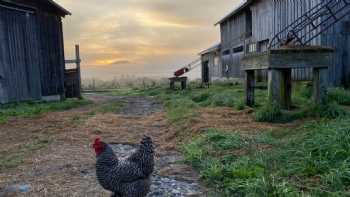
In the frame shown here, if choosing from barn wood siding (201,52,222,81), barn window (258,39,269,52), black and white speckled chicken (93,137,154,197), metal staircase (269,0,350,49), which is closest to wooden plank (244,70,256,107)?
metal staircase (269,0,350,49)

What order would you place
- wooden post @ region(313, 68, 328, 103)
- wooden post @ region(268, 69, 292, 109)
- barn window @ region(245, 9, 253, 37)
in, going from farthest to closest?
barn window @ region(245, 9, 253, 37) < wooden post @ region(268, 69, 292, 109) < wooden post @ region(313, 68, 328, 103)

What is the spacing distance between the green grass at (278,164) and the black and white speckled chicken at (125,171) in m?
1.15

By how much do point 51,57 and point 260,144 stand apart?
14.8 meters

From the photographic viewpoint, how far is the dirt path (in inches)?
182

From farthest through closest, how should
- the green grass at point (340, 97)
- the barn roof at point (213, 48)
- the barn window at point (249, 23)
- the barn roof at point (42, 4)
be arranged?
the barn roof at point (213, 48) < the barn window at point (249, 23) < the barn roof at point (42, 4) < the green grass at point (340, 97)

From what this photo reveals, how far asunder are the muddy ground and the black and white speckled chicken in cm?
68

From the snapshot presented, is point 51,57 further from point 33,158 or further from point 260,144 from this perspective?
point 260,144

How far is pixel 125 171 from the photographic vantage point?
3.70 meters

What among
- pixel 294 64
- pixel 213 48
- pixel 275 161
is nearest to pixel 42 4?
pixel 294 64

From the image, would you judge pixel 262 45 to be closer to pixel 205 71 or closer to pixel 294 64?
pixel 294 64

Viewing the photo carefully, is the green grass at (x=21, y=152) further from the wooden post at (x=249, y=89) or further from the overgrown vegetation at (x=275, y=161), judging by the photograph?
the wooden post at (x=249, y=89)

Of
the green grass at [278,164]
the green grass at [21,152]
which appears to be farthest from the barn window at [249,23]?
the green grass at [21,152]

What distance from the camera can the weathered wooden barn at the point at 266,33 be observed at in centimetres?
1296

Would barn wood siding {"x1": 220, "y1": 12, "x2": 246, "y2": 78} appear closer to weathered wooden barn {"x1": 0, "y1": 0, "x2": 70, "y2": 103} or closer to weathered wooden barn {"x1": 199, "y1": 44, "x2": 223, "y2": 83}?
weathered wooden barn {"x1": 199, "y1": 44, "x2": 223, "y2": 83}
